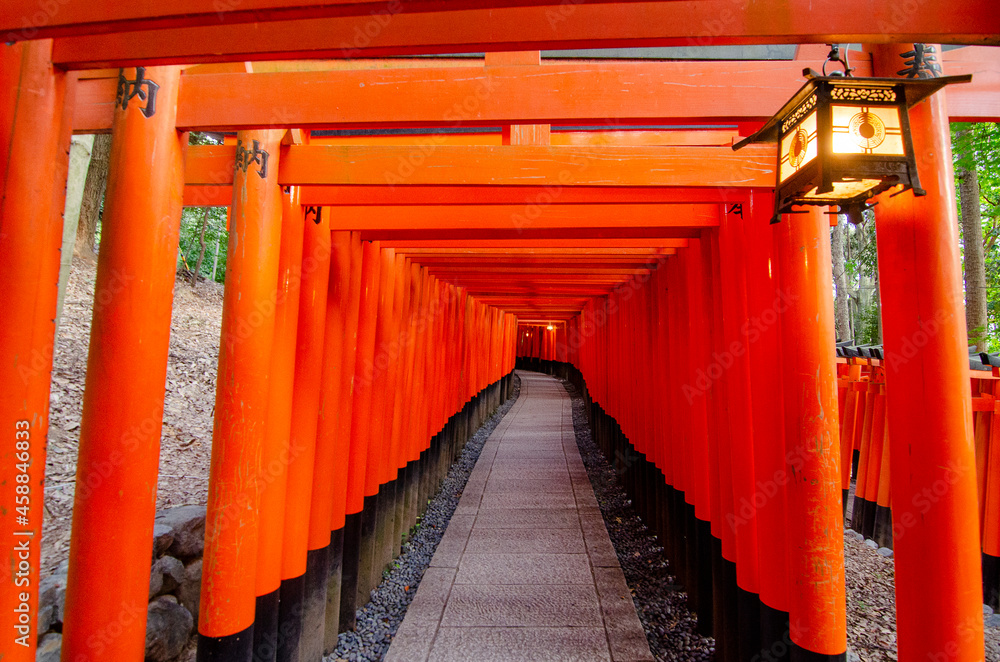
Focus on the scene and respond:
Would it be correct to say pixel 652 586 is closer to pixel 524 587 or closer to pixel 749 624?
pixel 524 587

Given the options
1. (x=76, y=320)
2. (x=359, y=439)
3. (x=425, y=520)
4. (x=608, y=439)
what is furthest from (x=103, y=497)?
(x=608, y=439)

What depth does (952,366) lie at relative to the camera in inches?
77.3

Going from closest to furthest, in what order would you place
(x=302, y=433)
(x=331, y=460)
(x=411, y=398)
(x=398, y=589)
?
(x=302, y=433) → (x=331, y=460) → (x=398, y=589) → (x=411, y=398)

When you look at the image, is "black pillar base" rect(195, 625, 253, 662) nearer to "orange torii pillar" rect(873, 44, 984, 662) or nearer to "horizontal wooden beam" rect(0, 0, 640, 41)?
"horizontal wooden beam" rect(0, 0, 640, 41)

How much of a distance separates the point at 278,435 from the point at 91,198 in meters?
8.42

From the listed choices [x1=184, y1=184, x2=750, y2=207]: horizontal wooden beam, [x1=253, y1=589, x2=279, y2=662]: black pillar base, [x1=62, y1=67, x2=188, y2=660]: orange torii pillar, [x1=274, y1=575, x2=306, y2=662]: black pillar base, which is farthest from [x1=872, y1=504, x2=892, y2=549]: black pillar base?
[x1=62, y1=67, x2=188, y2=660]: orange torii pillar

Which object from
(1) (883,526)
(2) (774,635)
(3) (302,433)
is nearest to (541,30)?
(3) (302,433)

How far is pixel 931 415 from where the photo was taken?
1.96 m

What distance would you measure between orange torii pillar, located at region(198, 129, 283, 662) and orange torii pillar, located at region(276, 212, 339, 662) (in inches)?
27.4

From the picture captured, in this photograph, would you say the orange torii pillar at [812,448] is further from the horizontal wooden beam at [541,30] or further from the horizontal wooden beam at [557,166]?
the horizontal wooden beam at [541,30]

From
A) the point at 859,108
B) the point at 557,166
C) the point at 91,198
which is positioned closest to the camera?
the point at 859,108

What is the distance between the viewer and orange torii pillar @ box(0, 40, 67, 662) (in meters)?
1.63

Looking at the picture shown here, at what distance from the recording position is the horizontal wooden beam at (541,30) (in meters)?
1.54

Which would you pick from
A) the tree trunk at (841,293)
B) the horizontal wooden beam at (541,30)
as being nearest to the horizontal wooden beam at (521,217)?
the horizontal wooden beam at (541,30)
